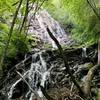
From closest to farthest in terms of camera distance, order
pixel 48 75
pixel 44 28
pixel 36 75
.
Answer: pixel 48 75, pixel 36 75, pixel 44 28

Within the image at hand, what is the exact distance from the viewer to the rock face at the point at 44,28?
1063cm

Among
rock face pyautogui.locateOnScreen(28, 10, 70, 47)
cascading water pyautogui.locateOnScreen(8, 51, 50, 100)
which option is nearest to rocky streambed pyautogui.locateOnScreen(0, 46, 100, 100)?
cascading water pyautogui.locateOnScreen(8, 51, 50, 100)

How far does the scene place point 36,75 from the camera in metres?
6.32

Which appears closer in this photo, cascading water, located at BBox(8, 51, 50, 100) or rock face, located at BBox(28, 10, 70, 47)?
cascading water, located at BBox(8, 51, 50, 100)

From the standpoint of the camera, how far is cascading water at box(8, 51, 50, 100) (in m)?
5.90

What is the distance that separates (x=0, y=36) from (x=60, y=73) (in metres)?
1.86

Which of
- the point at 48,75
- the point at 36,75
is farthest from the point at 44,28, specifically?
the point at 48,75

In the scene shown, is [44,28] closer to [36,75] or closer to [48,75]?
[36,75]

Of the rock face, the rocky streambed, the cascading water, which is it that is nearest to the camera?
the rocky streambed

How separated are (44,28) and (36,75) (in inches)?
217

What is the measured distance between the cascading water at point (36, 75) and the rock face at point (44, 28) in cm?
315

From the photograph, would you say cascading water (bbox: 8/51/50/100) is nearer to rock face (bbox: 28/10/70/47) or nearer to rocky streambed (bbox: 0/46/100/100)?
rocky streambed (bbox: 0/46/100/100)

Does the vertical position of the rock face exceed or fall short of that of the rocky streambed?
it exceeds it

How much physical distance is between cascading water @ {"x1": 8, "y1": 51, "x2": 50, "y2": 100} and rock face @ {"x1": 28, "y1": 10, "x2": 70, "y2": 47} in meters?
3.15
